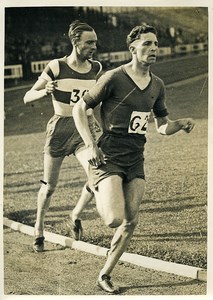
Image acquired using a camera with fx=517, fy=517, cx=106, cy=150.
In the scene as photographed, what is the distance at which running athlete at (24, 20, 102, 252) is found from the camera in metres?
1.53

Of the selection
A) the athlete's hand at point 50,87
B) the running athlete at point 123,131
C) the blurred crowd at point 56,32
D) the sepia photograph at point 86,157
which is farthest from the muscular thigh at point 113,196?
the blurred crowd at point 56,32

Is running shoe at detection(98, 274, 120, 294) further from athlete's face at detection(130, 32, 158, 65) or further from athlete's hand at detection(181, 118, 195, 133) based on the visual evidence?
athlete's face at detection(130, 32, 158, 65)

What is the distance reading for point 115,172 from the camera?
140 cm

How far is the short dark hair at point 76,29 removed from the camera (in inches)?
61.5

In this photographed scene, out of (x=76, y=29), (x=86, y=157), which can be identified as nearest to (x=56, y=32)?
(x=76, y=29)

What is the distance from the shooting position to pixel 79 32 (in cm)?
157

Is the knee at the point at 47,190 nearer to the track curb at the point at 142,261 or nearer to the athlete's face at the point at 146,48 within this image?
the track curb at the point at 142,261

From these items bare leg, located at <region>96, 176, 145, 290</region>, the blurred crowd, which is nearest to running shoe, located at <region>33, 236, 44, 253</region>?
bare leg, located at <region>96, 176, 145, 290</region>

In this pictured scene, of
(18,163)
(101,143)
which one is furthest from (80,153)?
(18,163)

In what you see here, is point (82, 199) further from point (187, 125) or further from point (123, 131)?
point (187, 125)

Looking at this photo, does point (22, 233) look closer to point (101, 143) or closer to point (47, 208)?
point (47, 208)

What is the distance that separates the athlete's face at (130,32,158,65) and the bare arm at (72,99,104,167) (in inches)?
8.3

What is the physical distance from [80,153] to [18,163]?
0.71 ft

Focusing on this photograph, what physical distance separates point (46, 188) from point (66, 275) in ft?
0.89
